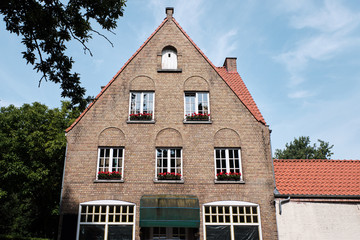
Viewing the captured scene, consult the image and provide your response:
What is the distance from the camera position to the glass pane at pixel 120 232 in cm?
1312

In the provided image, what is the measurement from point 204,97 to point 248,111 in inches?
103

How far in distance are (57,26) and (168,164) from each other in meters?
8.45

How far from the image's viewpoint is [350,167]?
15.5 m

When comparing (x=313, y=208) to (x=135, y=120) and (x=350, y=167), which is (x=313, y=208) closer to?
(x=350, y=167)

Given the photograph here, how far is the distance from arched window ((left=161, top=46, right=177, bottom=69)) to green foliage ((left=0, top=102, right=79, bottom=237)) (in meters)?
18.1

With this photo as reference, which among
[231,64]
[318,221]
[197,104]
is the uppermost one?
[231,64]

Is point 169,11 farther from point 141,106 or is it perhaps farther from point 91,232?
point 91,232

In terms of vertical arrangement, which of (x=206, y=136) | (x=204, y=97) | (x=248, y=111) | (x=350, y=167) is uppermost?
(x=204, y=97)

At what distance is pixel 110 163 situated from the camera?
47.3 feet

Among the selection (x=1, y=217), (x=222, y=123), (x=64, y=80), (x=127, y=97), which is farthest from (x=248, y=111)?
(x=1, y=217)

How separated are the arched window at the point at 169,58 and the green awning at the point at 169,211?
7618 millimetres

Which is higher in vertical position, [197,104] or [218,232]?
[197,104]

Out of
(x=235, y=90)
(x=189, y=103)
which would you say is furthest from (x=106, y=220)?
(x=235, y=90)

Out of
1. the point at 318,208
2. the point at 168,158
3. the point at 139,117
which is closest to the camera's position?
the point at 318,208
